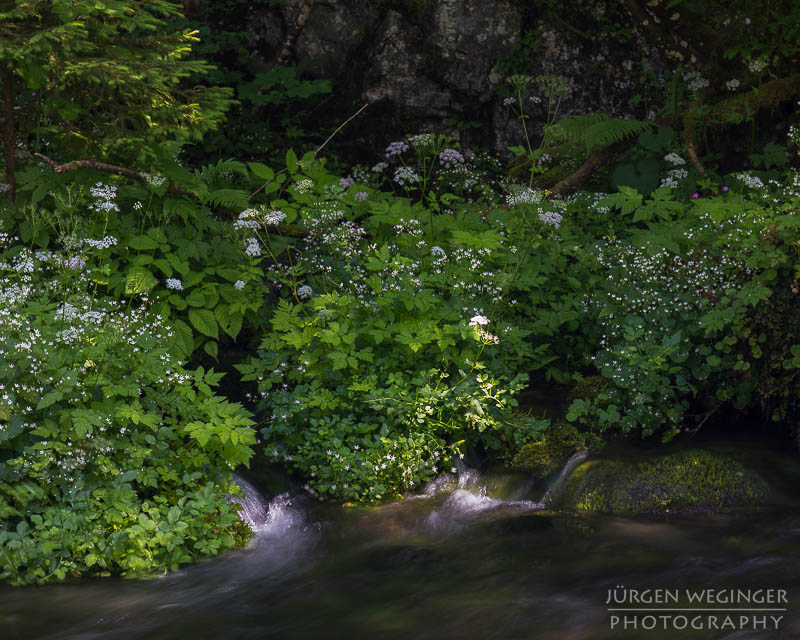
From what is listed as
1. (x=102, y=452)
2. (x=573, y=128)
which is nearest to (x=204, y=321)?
(x=102, y=452)

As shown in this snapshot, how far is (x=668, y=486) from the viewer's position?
17.2 feet

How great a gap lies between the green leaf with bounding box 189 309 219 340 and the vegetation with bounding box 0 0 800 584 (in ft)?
0.06

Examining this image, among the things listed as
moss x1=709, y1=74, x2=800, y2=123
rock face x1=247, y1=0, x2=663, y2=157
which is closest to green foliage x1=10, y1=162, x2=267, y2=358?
rock face x1=247, y1=0, x2=663, y2=157

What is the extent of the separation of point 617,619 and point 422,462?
198cm

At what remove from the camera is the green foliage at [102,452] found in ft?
14.7

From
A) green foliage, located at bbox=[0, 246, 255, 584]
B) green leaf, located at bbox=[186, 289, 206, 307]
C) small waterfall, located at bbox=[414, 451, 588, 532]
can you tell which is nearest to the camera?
green foliage, located at bbox=[0, 246, 255, 584]

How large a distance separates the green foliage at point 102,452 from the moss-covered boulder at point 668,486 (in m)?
2.25

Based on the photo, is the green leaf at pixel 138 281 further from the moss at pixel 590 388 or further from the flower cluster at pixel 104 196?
the moss at pixel 590 388

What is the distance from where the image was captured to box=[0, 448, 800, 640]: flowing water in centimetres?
396

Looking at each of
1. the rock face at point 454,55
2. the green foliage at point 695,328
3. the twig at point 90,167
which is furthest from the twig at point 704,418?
the rock face at point 454,55

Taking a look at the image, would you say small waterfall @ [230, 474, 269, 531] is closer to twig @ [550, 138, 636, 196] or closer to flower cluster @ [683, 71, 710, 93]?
twig @ [550, 138, 636, 196]

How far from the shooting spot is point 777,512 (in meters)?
4.96

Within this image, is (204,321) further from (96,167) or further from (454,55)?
(454,55)

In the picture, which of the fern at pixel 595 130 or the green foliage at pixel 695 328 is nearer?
the green foliage at pixel 695 328
